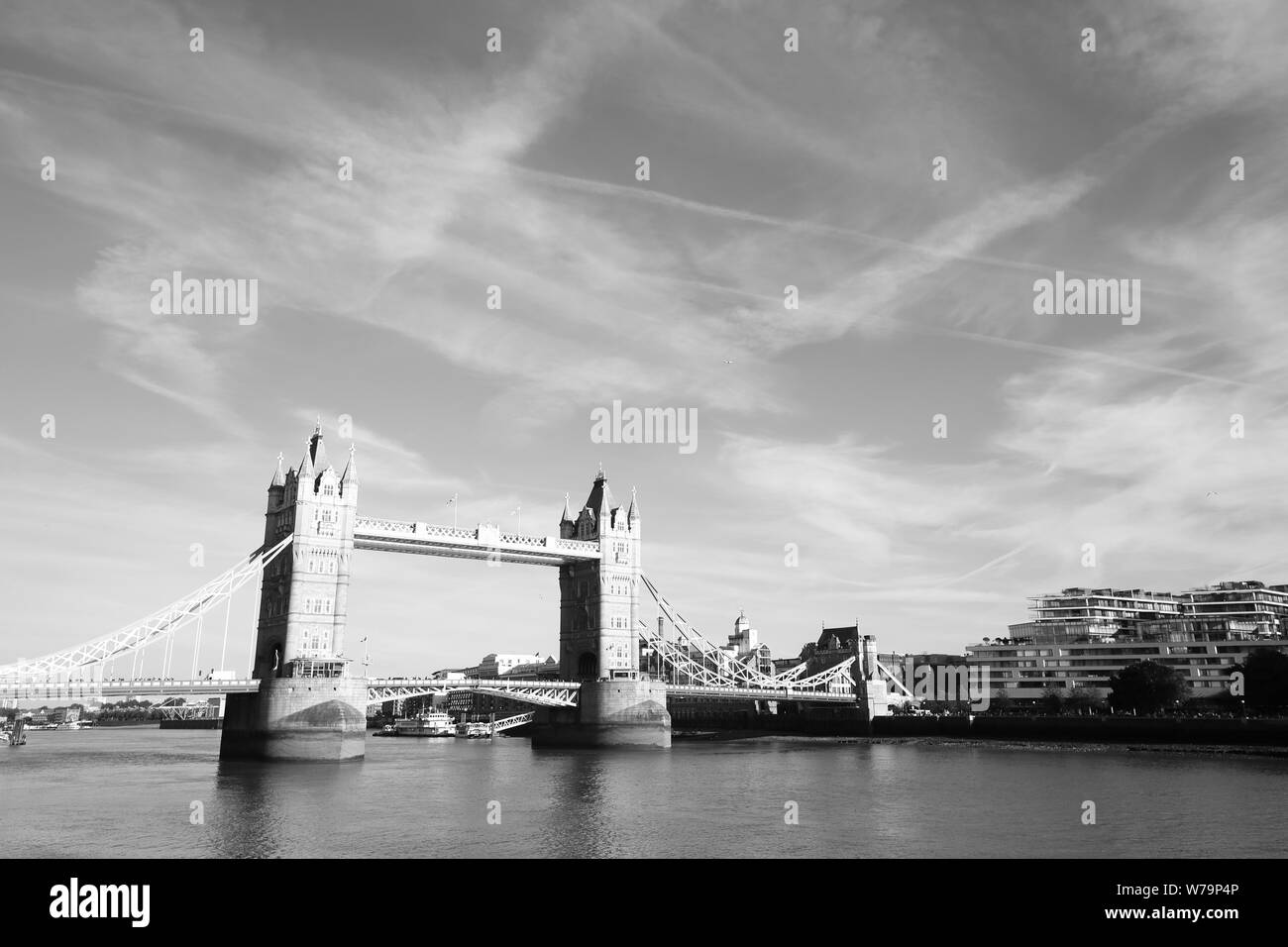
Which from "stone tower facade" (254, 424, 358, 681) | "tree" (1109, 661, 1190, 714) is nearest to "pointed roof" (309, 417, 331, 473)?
"stone tower facade" (254, 424, 358, 681)

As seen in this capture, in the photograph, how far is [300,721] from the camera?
2744 inches

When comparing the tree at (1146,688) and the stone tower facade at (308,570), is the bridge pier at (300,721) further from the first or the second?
the tree at (1146,688)

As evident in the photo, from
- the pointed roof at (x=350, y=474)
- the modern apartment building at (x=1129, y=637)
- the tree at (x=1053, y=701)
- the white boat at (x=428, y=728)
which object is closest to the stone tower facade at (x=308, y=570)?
the pointed roof at (x=350, y=474)

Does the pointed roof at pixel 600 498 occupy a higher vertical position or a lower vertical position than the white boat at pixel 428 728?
higher

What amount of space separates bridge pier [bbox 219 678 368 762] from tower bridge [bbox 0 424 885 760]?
85mm

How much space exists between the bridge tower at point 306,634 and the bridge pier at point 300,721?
0.07 meters

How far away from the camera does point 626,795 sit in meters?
50.5

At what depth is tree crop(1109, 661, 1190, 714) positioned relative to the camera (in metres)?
104

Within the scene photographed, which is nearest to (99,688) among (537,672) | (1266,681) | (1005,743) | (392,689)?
(392,689)

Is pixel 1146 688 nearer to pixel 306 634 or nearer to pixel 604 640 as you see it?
pixel 604 640

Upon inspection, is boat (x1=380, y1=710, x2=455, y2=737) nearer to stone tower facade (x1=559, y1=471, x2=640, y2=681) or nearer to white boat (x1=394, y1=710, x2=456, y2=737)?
white boat (x1=394, y1=710, x2=456, y2=737)

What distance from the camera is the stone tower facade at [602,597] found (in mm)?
98000
